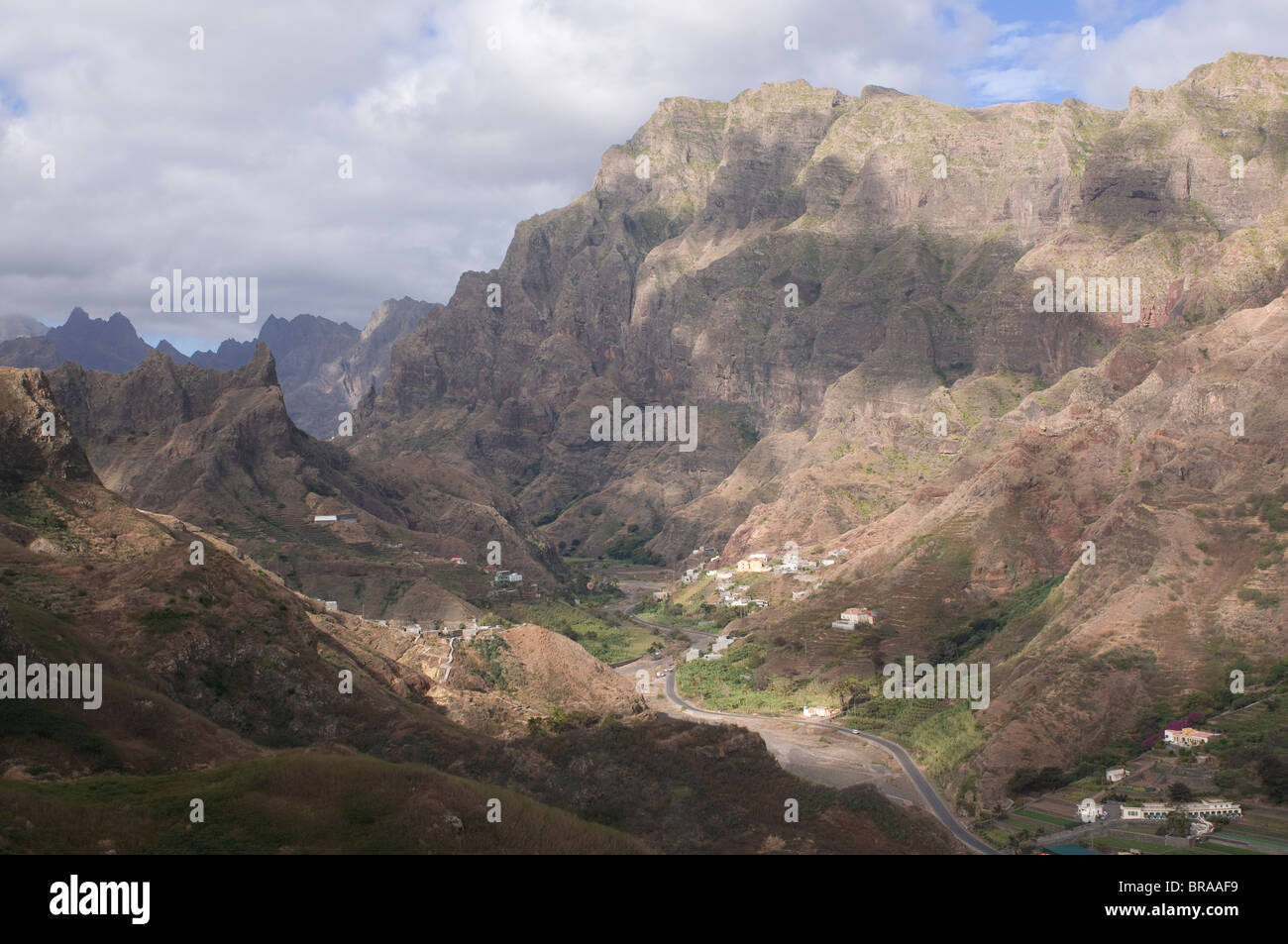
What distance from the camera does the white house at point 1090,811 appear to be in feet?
203

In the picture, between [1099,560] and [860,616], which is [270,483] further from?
[1099,560]


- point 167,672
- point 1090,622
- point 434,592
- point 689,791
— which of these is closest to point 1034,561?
point 1090,622

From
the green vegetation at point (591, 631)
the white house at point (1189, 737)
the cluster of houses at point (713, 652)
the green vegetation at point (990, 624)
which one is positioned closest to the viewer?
the white house at point (1189, 737)

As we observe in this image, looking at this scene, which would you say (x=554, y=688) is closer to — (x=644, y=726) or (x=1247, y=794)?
(x=644, y=726)

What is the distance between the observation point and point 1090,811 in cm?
6209

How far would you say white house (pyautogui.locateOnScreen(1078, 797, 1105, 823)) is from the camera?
203 ft

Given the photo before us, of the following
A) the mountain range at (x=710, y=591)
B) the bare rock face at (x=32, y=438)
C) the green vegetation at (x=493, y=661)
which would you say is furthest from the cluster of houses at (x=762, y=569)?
the bare rock face at (x=32, y=438)

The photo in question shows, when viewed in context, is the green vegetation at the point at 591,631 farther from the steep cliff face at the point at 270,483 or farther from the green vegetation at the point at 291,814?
the green vegetation at the point at 291,814

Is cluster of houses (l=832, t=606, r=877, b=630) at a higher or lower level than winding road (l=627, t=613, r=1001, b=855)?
higher

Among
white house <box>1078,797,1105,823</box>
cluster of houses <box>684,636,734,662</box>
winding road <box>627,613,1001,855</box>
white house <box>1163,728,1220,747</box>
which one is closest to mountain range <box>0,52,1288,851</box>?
winding road <box>627,613,1001,855</box>

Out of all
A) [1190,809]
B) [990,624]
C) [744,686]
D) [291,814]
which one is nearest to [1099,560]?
[990,624]

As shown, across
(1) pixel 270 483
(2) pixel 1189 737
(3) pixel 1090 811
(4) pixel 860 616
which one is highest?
(1) pixel 270 483

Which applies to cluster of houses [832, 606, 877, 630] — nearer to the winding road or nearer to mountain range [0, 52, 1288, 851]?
mountain range [0, 52, 1288, 851]
